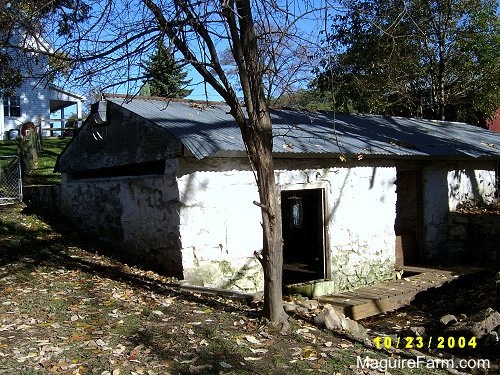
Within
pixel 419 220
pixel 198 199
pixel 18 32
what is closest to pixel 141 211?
pixel 198 199

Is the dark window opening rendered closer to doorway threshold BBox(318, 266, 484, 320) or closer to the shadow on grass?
the shadow on grass

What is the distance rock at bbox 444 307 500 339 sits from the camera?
6684 mm

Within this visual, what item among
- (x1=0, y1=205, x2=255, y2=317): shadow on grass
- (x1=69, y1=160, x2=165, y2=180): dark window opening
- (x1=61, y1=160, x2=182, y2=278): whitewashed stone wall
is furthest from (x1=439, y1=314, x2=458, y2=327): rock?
(x1=69, y1=160, x2=165, y2=180): dark window opening

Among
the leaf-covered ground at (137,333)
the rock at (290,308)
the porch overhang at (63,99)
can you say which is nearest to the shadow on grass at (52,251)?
the leaf-covered ground at (137,333)

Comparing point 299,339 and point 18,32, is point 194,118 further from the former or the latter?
point 299,339

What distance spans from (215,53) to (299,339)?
3282 millimetres

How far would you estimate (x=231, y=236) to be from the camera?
8453 mm

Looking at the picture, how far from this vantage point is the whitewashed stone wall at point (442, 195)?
12.2 m

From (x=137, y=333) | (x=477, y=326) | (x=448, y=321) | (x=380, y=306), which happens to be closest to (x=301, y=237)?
(x=380, y=306)

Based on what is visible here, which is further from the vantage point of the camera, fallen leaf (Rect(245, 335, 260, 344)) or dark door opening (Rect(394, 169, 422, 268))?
dark door opening (Rect(394, 169, 422, 268))

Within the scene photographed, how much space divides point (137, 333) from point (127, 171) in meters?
4.56
